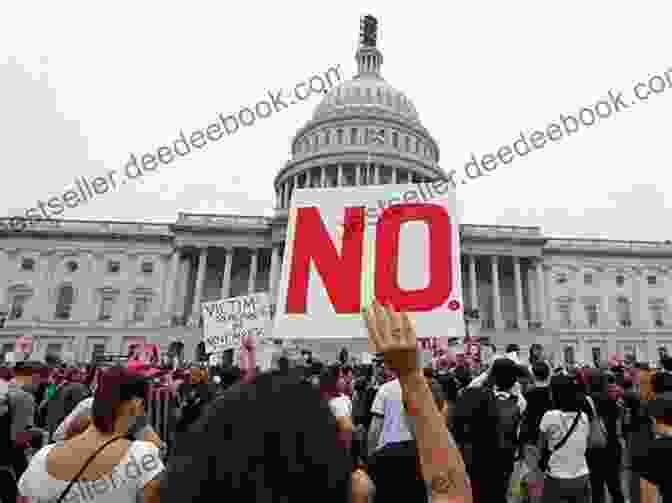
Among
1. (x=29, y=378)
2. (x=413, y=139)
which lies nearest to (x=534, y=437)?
(x=29, y=378)

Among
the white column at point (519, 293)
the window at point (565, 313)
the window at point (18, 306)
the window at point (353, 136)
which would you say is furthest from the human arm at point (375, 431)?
the window at point (353, 136)

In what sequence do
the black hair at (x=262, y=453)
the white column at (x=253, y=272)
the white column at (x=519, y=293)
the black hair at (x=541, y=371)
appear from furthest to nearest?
1. the white column at (x=519, y=293)
2. the white column at (x=253, y=272)
3. the black hair at (x=541, y=371)
4. the black hair at (x=262, y=453)

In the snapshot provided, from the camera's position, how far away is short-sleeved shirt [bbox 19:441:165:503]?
7.85 ft

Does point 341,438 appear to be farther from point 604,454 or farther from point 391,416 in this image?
point 604,454

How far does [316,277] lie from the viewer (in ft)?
15.8

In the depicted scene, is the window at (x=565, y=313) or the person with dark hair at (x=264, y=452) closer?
the person with dark hair at (x=264, y=452)

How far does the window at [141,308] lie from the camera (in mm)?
44841

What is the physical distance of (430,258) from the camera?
14.1ft

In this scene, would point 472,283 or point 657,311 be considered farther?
point 657,311

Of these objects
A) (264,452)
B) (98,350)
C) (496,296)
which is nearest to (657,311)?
(496,296)

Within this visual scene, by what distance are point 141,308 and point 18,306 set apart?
1119 cm

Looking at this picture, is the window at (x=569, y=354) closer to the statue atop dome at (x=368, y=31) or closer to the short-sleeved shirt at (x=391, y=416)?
the short-sleeved shirt at (x=391, y=416)

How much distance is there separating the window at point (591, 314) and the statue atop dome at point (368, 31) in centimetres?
5185

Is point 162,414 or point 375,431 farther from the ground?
point 375,431
